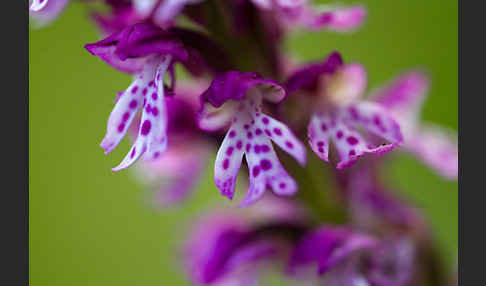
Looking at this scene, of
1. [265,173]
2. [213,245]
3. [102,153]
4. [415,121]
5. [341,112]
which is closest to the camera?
[265,173]

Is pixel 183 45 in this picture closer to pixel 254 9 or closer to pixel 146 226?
pixel 254 9

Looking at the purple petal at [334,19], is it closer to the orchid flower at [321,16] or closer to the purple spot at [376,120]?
the orchid flower at [321,16]

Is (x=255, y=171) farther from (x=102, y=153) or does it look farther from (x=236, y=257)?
(x=102, y=153)

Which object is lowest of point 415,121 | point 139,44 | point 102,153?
point 102,153

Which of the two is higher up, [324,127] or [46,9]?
[46,9]

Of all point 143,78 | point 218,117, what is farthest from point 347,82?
point 143,78

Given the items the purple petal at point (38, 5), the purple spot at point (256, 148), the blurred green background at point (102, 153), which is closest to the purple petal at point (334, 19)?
the purple spot at point (256, 148)
